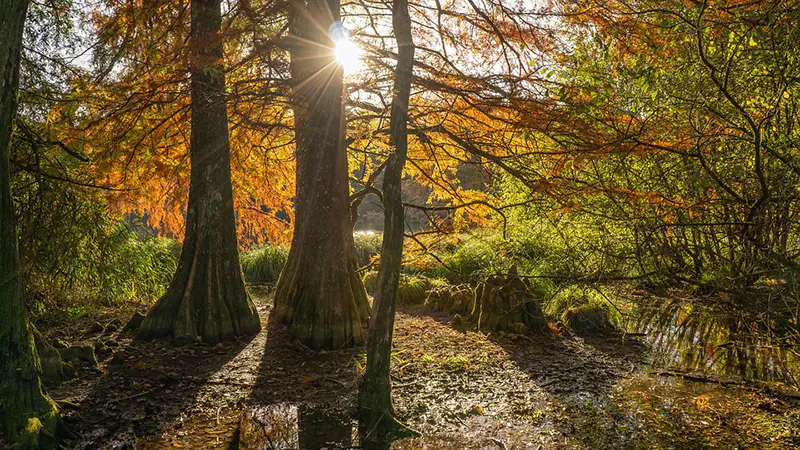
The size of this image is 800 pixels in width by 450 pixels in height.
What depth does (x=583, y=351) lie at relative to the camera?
668 cm

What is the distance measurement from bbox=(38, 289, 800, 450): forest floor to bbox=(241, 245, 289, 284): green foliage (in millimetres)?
7140

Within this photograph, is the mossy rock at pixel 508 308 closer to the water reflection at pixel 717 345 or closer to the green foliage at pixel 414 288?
the water reflection at pixel 717 345

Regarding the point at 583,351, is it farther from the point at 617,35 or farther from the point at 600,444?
the point at 617,35

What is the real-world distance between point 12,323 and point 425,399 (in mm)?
3749

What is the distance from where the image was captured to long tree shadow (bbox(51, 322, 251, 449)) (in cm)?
396

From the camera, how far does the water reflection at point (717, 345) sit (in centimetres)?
548

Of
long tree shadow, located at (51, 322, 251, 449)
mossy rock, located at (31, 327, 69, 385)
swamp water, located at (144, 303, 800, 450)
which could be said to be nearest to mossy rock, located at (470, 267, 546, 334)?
swamp water, located at (144, 303, 800, 450)

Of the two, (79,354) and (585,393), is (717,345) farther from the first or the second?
(79,354)

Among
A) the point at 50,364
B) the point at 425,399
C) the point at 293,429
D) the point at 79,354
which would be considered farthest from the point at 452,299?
the point at 50,364

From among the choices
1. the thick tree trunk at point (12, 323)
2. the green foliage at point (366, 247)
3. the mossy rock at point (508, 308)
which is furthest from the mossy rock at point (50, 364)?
the green foliage at point (366, 247)

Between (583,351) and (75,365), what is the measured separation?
6648mm

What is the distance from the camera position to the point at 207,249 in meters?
6.55

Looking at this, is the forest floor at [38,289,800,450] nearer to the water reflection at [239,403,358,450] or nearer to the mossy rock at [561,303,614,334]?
the water reflection at [239,403,358,450]

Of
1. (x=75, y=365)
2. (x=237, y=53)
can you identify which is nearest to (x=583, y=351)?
(x=75, y=365)
